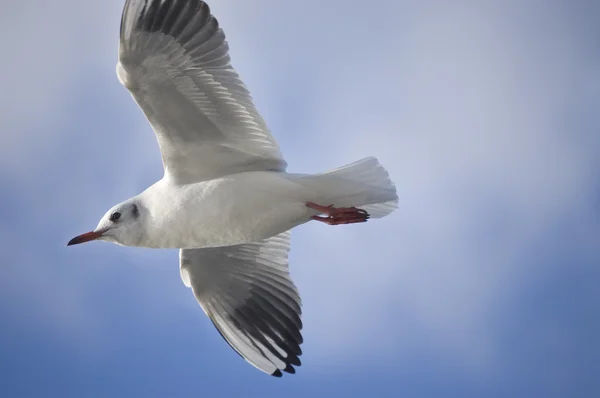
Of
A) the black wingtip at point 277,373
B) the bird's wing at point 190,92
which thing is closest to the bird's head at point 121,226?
the bird's wing at point 190,92

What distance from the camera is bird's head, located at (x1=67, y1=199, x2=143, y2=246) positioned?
5105 millimetres

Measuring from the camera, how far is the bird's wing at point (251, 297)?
569 cm

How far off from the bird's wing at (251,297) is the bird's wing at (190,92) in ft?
2.72

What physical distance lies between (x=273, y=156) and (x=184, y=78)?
0.72 m

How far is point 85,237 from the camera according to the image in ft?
17.0

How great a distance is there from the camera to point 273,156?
5.16 m

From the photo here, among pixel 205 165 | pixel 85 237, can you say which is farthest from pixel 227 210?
pixel 85 237

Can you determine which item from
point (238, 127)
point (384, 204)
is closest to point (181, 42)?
point (238, 127)

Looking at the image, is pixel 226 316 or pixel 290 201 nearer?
pixel 290 201

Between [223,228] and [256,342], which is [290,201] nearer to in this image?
[223,228]

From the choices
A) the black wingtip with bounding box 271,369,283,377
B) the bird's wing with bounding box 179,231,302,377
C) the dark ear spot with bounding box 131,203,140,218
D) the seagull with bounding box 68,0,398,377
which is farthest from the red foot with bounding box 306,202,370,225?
the black wingtip with bounding box 271,369,283,377

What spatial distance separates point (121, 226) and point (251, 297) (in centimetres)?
110

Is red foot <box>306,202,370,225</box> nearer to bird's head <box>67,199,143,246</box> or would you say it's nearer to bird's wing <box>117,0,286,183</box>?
bird's wing <box>117,0,286,183</box>

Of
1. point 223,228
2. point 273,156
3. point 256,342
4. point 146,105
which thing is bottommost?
point 256,342
